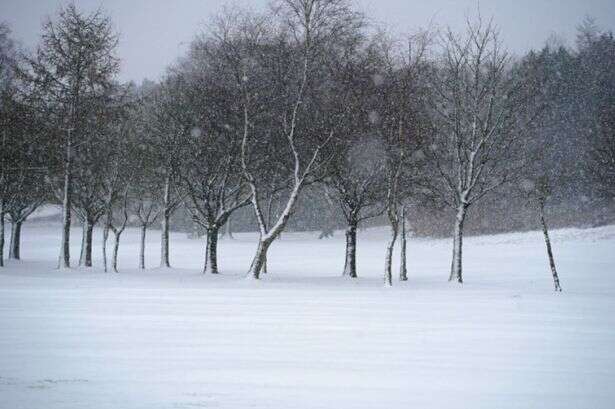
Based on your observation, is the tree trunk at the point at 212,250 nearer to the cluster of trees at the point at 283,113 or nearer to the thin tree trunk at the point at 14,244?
the cluster of trees at the point at 283,113

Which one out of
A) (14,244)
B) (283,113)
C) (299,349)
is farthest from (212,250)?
(299,349)

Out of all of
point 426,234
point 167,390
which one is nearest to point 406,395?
point 167,390

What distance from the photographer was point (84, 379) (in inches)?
263

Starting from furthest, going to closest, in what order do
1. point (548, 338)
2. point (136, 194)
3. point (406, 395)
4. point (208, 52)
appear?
point (136, 194) → point (208, 52) → point (548, 338) → point (406, 395)

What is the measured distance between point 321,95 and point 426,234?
3202cm

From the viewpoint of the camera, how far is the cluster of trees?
21828 mm

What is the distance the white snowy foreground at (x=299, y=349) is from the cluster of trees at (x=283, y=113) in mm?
7625

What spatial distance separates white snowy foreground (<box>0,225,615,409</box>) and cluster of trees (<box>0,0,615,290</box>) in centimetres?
762

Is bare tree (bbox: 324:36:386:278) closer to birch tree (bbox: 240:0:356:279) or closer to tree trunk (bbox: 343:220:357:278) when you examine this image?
birch tree (bbox: 240:0:356:279)

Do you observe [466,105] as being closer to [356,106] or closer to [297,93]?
[356,106]

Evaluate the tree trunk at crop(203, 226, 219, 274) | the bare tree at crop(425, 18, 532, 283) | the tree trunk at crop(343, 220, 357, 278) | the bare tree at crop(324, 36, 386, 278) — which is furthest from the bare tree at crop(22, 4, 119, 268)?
the bare tree at crop(425, 18, 532, 283)

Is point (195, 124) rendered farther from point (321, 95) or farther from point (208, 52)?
point (321, 95)

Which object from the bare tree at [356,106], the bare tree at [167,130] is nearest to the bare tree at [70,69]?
Result: the bare tree at [167,130]

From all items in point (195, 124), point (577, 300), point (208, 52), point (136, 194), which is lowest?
point (577, 300)
